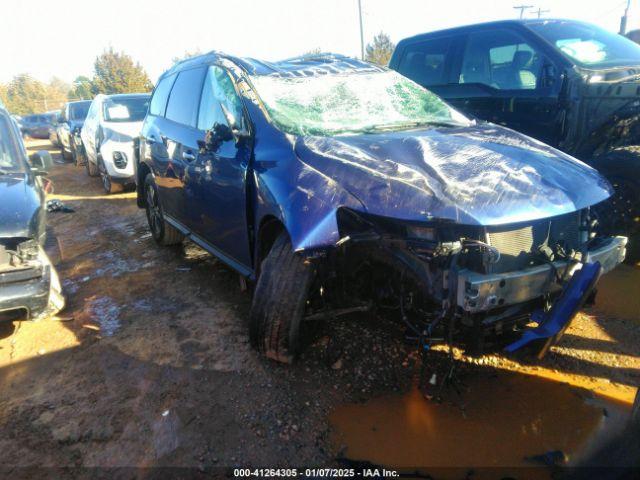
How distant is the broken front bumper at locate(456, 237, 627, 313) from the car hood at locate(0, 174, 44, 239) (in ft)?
9.91

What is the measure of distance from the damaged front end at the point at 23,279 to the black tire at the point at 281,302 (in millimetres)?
1661

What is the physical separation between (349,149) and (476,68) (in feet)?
11.5

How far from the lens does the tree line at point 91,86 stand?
3066 centimetres

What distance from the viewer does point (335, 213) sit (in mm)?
2451

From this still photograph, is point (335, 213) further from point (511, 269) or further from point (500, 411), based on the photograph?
point (500, 411)

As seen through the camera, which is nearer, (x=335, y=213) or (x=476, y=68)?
(x=335, y=213)

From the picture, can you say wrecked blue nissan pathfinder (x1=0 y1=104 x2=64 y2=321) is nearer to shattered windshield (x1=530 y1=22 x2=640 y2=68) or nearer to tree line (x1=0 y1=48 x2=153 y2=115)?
shattered windshield (x1=530 y1=22 x2=640 y2=68)

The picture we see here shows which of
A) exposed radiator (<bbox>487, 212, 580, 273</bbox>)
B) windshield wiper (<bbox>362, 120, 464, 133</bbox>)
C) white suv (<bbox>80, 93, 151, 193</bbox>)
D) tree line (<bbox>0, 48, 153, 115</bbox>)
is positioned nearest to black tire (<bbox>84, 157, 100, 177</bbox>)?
white suv (<bbox>80, 93, 151, 193</bbox>)

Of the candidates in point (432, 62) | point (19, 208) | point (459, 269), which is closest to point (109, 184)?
point (19, 208)

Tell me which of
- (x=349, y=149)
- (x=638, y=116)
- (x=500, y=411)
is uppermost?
(x=349, y=149)

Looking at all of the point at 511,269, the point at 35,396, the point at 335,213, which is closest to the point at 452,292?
the point at 511,269

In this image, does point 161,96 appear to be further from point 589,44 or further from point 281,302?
point 589,44

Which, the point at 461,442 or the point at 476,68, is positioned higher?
the point at 476,68

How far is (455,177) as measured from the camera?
254cm
